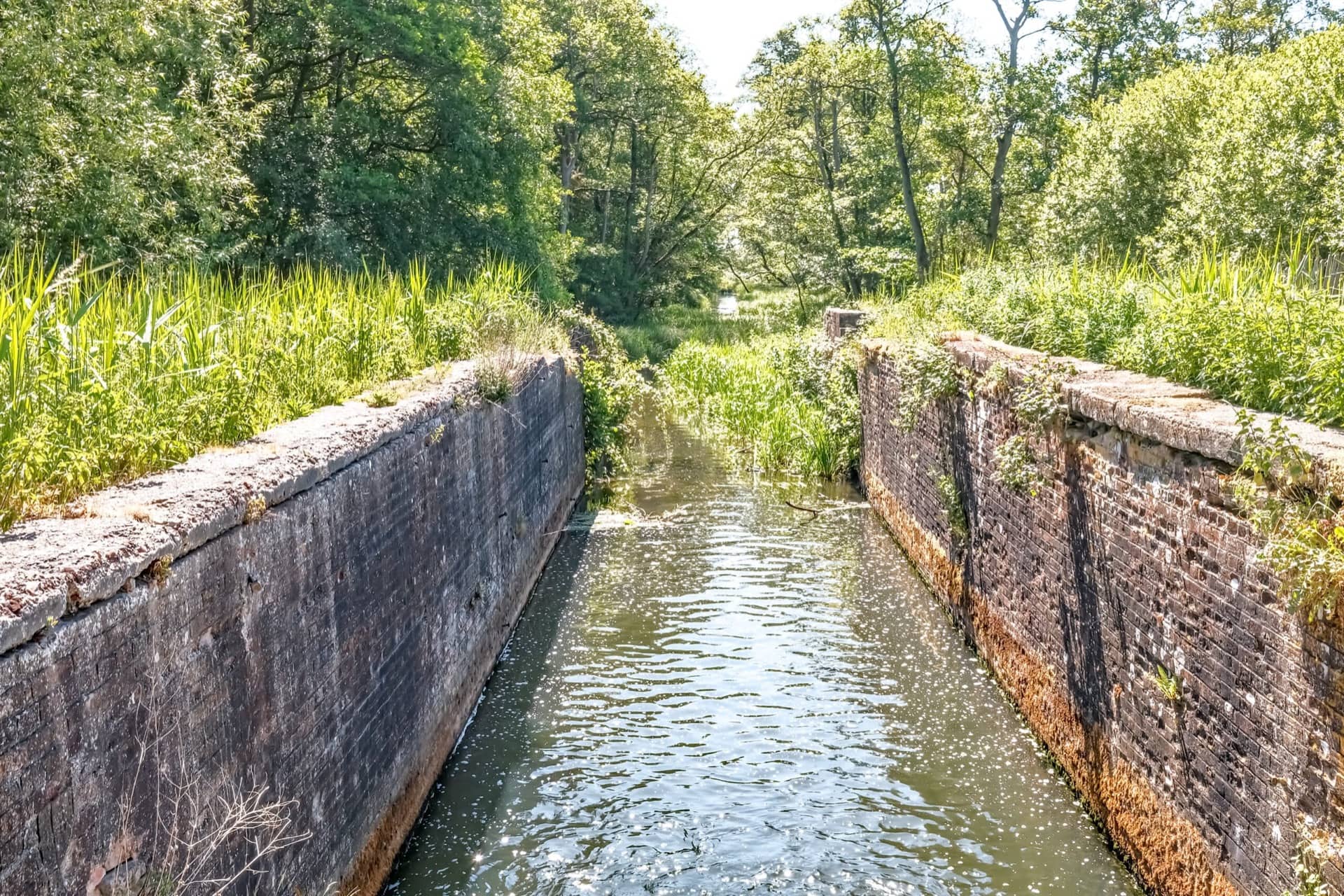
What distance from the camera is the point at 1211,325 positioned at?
580 cm

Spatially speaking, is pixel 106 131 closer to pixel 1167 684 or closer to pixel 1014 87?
pixel 1167 684

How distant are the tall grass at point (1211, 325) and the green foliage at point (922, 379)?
23.6 inches

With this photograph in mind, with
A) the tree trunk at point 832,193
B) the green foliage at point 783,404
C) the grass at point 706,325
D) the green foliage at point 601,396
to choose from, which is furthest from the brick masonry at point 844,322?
the tree trunk at point 832,193

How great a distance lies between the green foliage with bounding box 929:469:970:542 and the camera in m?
9.34

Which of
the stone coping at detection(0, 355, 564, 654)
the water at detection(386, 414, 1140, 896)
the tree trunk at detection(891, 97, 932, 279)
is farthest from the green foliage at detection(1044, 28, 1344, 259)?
the stone coping at detection(0, 355, 564, 654)

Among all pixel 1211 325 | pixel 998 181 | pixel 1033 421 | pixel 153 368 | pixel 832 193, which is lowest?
pixel 1033 421

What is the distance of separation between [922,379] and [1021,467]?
9.88 feet

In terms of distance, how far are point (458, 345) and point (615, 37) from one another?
28.1m

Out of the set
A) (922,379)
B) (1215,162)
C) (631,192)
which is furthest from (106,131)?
(631,192)

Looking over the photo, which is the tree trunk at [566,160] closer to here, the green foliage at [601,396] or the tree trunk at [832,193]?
the tree trunk at [832,193]

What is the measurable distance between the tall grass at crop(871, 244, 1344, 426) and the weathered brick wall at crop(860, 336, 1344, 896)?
242 millimetres

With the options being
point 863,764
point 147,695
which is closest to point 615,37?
point 863,764

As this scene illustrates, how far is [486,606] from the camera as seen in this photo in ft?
27.8

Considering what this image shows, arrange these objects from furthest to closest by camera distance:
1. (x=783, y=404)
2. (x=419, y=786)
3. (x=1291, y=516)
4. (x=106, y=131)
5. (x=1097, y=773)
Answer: (x=783, y=404) → (x=106, y=131) → (x=419, y=786) → (x=1097, y=773) → (x=1291, y=516)
